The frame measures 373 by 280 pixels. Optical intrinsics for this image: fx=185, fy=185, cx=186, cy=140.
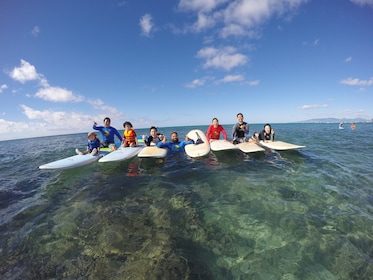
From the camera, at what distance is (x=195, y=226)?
3.82m

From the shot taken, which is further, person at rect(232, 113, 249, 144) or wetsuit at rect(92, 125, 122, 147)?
person at rect(232, 113, 249, 144)

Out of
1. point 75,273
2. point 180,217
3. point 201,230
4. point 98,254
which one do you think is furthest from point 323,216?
point 75,273

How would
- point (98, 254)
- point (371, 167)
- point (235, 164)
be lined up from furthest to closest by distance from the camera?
point (235, 164), point (371, 167), point (98, 254)

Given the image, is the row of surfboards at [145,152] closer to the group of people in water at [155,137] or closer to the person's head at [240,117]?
the group of people in water at [155,137]

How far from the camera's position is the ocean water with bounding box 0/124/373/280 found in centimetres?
284

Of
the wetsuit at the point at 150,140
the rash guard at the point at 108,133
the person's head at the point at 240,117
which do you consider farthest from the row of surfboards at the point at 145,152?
the person's head at the point at 240,117

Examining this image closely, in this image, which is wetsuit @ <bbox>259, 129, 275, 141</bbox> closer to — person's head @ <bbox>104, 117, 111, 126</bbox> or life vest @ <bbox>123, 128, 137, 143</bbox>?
life vest @ <bbox>123, 128, 137, 143</bbox>

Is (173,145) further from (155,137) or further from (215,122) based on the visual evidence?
(215,122)

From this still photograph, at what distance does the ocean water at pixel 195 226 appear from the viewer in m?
2.84

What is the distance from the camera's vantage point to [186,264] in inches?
114

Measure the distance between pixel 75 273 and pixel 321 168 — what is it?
830 cm

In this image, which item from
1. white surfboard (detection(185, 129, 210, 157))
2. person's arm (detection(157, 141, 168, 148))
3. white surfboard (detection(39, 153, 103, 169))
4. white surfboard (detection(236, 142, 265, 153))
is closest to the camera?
white surfboard (detection(39, 153, 103, 169))

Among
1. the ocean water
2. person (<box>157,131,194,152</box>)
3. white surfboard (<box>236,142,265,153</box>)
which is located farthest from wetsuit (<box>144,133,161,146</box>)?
white surfboard (<box>236,142,265,153</box>)

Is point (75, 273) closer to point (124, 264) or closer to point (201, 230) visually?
point (124, 264)
